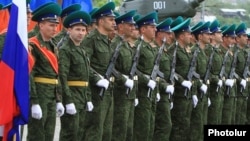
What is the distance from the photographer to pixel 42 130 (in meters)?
6.55

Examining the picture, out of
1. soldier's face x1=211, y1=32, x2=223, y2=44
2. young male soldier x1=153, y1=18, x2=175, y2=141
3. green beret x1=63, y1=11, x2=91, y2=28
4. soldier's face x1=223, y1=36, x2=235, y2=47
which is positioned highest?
green beret x1=63, y1=11, x2=91, y2=28

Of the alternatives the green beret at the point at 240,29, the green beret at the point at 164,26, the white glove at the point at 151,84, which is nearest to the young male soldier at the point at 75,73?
the white glove at the point at 151,84

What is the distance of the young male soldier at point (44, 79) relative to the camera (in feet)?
21.3

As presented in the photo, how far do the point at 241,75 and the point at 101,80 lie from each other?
4055 millimetres

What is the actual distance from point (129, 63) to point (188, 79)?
1.48 m

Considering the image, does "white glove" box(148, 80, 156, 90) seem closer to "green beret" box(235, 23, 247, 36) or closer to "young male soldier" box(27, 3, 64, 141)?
"young male soldier" box(27, 3, 64, 141)

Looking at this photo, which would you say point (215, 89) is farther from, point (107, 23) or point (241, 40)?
point (107, 23)

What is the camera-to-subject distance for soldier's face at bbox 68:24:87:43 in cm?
710

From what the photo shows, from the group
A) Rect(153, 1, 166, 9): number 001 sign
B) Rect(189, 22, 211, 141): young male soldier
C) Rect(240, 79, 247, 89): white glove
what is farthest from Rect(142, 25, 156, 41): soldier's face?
Rect(153, 1, 166, 9): number 001 sign

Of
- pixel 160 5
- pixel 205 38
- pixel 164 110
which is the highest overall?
pixel 160 5

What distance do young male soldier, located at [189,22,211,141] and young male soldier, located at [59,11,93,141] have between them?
2.61m

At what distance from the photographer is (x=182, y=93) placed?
9.10 meters

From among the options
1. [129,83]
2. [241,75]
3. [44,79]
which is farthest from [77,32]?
[241,75]

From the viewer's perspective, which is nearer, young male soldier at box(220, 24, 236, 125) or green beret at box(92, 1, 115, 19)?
green beret at box(92, 1, 115, 19)
